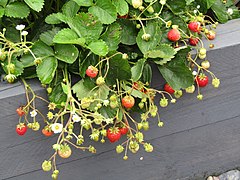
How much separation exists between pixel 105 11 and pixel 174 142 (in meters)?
0.55

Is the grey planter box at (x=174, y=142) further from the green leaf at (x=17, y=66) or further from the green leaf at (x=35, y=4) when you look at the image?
the green leaf at (x=35, y=4)

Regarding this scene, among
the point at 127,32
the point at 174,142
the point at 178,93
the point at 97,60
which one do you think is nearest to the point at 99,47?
the point at 97,60

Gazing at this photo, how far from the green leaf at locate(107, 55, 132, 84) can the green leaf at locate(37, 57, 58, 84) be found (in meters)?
0.15

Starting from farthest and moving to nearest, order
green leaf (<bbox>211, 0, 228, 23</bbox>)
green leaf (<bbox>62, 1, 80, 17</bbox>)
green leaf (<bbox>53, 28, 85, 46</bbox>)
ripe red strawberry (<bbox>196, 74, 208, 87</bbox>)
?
1. green leaf (<bbox>211, 0, 228, 23</bbox>)
2. ripe red strawberry (<bbox>196, 74, 208, 87</bbox>)
3. green leaf (<bbox>62, 1, 80, 17</bbox>)
4. green leaf (<bbox>53, 28, 85, 46</bbox>)

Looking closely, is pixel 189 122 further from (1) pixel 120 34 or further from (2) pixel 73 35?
(2) pixel 73 35

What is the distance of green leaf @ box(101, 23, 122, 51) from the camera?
1.25m

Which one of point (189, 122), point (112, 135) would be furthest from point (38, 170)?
point (189, 122)

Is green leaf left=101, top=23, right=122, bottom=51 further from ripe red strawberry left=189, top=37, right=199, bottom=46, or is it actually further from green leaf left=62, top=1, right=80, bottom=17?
ripe red strawberry left=189, top=37, right=199, bottom=46

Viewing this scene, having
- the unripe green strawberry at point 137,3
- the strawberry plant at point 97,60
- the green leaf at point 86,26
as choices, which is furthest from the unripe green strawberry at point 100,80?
the unripe green strawberry at point 137,3

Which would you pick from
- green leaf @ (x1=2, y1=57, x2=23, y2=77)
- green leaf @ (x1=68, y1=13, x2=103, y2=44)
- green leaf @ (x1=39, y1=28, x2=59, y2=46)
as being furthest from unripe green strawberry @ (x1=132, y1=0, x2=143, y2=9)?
green leaf @ (x1=2, y1=57, x2=23, y2=77)

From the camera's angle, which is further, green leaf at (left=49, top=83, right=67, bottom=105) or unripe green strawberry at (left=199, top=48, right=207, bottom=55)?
unripe green strawberry at (left=199, top=48, right=207, bottom=55)

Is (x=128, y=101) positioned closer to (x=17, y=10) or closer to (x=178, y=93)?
(x=178, y=93)

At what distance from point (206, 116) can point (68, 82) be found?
54 cm

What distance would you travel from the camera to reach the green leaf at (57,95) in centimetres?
123
